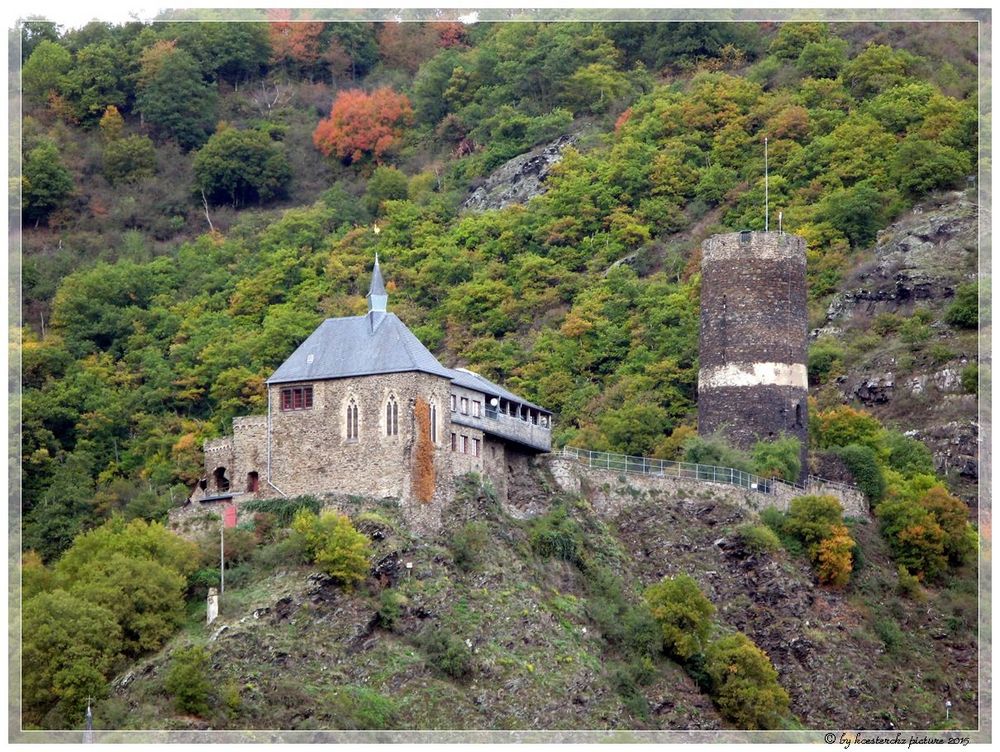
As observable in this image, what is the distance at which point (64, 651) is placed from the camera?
59.2 meters

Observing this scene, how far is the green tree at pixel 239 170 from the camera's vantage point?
10962 cm

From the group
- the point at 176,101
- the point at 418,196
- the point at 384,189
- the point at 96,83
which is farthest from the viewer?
the point at 96,83

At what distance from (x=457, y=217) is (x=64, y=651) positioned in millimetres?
47576

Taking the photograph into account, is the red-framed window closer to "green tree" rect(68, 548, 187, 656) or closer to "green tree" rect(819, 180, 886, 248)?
"green tree" rect(68, 548, 187, 656)

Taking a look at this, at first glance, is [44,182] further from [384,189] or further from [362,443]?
[362,443]

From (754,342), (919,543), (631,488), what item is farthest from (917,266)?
(631,488)

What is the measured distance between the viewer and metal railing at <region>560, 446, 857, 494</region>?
71.9 m

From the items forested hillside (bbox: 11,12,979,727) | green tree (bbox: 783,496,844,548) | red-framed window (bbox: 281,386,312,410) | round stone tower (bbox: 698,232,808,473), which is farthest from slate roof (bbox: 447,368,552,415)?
green tree (bbox: 783,496,844,548)

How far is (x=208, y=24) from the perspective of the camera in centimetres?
11862

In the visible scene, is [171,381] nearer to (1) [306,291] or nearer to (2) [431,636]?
(1) [306,291]

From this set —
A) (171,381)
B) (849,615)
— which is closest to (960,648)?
(849,615)

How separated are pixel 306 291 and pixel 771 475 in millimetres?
28898

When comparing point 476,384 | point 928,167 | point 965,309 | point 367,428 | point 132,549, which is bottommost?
point 132,549

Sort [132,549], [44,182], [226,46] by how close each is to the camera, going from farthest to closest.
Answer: [226,46] < [44,182] < [132,549]
